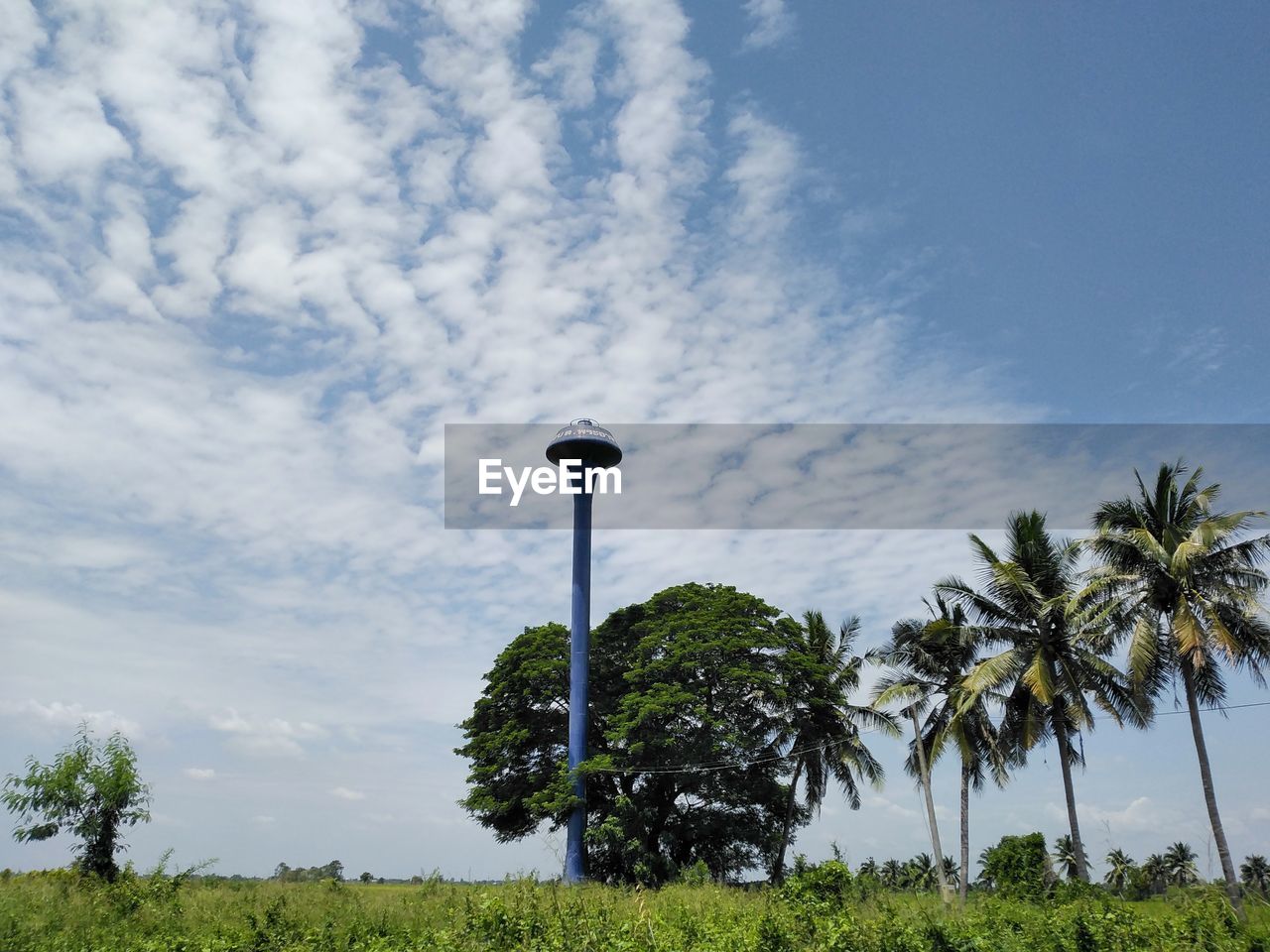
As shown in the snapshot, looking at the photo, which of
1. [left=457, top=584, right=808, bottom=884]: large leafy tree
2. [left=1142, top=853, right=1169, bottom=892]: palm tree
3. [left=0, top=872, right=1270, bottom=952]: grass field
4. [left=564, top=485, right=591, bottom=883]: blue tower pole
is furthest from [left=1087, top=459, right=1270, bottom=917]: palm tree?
[left=1142, top=853, right=1169, bottom=892]: palm tree

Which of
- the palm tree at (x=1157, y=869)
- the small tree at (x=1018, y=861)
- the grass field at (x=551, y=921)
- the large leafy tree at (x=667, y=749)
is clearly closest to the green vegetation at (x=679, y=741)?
the large leafy tree at (x=667, y=749)

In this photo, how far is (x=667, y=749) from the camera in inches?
Result: 1187

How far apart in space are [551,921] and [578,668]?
19734 millimetres

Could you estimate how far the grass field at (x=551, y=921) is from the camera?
1112cm

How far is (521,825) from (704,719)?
916 centimetres

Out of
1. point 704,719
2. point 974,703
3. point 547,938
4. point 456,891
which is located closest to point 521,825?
point 704,719

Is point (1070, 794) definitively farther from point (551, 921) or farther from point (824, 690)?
point (551, 921)

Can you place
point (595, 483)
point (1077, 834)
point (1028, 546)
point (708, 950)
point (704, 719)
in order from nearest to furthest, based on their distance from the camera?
point (708, 950) → point (1077, 834) → point (1028, 546) → point (704, 719) → point (595, 483)

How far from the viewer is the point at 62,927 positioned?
649 inches

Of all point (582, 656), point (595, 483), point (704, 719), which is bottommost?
point (704, 719)

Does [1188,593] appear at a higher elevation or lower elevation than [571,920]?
higher

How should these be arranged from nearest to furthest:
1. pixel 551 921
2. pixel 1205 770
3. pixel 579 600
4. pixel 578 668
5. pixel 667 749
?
1. pixel 551 921
2. pixel 1205 770
3. pixel 667 749
4. pixel 578 668
5. pixel 579 600

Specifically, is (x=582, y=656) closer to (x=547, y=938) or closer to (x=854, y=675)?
(x=854, y=675)

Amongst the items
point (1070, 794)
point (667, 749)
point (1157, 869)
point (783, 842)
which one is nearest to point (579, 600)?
point (667, 749)
